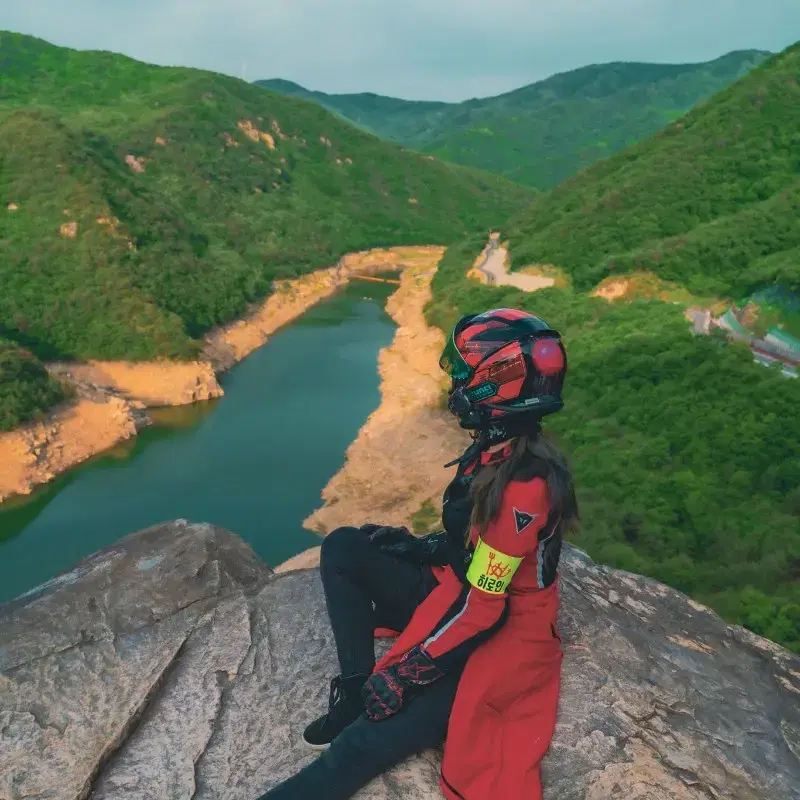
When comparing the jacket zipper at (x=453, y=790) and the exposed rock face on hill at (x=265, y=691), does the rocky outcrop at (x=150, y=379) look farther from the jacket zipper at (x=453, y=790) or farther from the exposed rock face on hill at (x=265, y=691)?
the jacket zipper at (x=453, y=790)

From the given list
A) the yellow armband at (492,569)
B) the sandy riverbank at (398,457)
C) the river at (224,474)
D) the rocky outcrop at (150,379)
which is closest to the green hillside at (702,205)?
the sandy riverbank at (398,457)

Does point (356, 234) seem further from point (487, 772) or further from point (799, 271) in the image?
point (487, 772)

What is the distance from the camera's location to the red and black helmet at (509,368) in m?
3.53

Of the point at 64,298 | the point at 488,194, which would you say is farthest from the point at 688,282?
the point at 488,194

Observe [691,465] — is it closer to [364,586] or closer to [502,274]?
[364,586]

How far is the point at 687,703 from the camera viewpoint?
4207 mm

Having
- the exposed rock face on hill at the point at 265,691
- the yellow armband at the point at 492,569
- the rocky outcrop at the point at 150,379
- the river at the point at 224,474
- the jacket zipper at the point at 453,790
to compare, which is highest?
the yellow armband at the point at 492,569

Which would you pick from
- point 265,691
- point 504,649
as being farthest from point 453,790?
point 265,691

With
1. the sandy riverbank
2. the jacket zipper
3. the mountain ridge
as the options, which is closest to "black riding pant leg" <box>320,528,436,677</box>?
the jacket zipper

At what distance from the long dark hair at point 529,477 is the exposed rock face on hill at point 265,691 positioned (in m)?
1.45

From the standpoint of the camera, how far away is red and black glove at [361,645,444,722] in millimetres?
3486

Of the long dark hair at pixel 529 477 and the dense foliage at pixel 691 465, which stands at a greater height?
the long dark hair at pixel 529 477

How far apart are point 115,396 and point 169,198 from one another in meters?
38.1

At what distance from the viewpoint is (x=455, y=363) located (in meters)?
3.82
